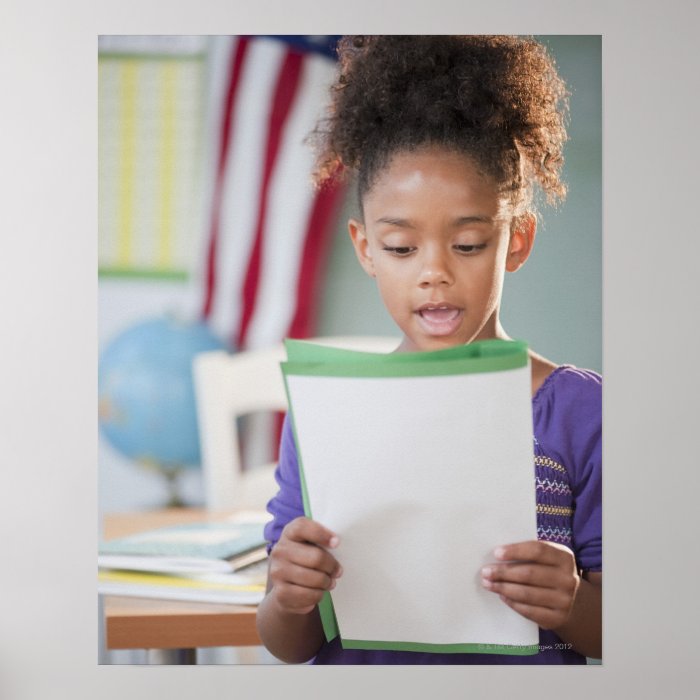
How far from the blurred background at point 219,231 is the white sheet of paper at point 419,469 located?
0.43ft

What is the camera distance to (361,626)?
144 centimetres

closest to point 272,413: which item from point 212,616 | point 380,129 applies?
point 212,616

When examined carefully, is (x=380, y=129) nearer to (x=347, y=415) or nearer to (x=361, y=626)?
(x=347, y=415)

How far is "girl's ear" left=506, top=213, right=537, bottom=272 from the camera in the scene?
1.42 meters

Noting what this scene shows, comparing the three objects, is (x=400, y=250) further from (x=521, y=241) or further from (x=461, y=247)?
(x=521, y=241)

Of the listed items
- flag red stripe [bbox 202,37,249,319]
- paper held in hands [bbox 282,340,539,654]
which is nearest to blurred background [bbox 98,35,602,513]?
flag red stripe [bbox 202,37,249,319]

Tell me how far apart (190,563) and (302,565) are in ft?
0.57

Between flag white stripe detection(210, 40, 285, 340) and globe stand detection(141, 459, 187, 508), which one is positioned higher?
flag white stripe detection(210, 40, 285, 340)

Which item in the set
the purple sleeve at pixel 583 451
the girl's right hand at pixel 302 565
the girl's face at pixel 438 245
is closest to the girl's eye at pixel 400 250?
the girl's face at pixel 438 245

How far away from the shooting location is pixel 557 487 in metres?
1.42

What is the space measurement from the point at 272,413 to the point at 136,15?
695 millimetres

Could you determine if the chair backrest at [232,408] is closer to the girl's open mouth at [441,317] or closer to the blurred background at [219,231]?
the blurred background at [219,231]

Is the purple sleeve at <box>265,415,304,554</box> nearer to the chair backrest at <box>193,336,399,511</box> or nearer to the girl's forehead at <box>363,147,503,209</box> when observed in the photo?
the chair backrest at <box>193,336,399,511</box>

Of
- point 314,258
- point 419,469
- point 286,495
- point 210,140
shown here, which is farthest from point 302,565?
point 210,140
